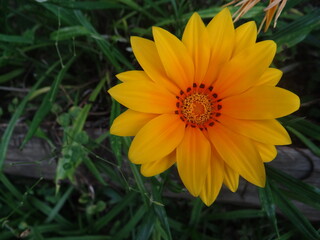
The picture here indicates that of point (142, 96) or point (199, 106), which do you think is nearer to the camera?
point (142, 96)

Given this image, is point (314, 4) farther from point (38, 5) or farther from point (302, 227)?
point (38, 5)

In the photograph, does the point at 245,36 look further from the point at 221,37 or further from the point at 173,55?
the point at 173,55

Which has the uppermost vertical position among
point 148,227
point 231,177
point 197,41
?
point 197,41

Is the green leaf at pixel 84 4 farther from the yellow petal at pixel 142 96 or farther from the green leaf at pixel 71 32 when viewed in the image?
the yellow petal at pixel 142 96

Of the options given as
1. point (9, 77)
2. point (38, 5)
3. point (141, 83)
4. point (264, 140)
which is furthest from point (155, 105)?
point (9, 77)

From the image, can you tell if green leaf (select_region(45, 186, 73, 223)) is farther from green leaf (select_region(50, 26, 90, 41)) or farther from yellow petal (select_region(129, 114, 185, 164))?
yellow petal (select_region(129, 114, 185, 164))

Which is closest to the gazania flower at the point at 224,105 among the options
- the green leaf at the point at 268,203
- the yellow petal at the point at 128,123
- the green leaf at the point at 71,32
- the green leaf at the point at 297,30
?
the yellow petal at the point at 128,123

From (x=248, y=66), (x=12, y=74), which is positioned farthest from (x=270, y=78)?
(x=12, y=74)
